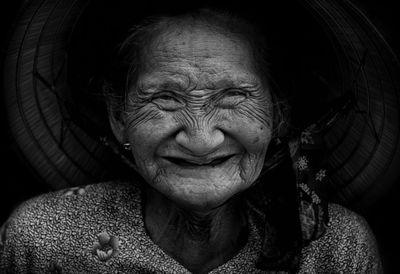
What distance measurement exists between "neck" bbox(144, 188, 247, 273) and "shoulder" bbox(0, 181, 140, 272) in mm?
74

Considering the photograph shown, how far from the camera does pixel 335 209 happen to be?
1.94 meters

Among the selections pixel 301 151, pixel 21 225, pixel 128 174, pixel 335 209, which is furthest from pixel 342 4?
pixel 21 225

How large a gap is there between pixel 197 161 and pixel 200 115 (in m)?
0.11

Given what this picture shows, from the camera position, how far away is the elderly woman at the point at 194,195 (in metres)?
1.57

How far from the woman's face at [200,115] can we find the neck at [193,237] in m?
0.28

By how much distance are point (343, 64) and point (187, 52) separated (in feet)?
1.62

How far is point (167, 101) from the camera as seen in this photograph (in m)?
1.59

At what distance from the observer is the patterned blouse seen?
1.85 metres

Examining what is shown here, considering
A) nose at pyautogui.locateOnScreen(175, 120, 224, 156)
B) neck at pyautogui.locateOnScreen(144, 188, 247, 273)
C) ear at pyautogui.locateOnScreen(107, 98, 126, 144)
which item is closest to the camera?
nose at pyautogui.locateOnScreen(175, 120, 224, 156)

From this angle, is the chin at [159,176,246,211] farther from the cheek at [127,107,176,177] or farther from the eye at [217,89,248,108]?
the eye at [217,89,248,108]

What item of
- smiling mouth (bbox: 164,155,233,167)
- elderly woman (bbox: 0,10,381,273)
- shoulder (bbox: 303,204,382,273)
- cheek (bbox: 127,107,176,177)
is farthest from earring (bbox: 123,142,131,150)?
shoulder (bbox: 303,204,382,273)

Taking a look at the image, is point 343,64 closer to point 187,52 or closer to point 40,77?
point 187,52

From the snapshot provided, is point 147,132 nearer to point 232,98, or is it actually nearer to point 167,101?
point 167,101

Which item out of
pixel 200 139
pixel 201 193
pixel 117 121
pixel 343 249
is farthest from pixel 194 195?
pixel 343 249
